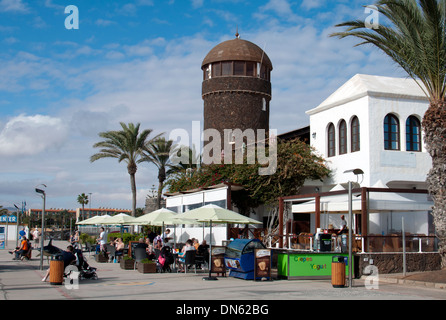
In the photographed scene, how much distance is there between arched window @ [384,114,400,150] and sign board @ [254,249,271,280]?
10.7 meters

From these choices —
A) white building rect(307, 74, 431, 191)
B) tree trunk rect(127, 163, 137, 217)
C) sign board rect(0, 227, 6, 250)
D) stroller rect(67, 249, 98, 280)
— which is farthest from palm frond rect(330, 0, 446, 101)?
sign board rect(0, 227, 6, 250)

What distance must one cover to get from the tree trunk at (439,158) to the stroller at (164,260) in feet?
31.5

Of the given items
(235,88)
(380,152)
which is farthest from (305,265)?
(235,88)

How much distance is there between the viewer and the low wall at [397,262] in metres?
18.6

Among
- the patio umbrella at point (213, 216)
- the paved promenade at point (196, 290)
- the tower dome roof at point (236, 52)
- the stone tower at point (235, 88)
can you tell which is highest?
the tower dome roof at point (236, 52)

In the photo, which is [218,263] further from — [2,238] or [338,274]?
[2,238]

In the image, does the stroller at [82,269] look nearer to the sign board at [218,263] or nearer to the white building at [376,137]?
the sign board at [218,263]

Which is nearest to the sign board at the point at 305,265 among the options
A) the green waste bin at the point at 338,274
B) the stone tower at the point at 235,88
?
the green waste bin at the point at 338,274

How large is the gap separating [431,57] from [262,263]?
8.83 meters

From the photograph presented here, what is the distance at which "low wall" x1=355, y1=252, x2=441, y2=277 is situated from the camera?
18562mm

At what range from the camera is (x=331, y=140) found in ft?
91.6
